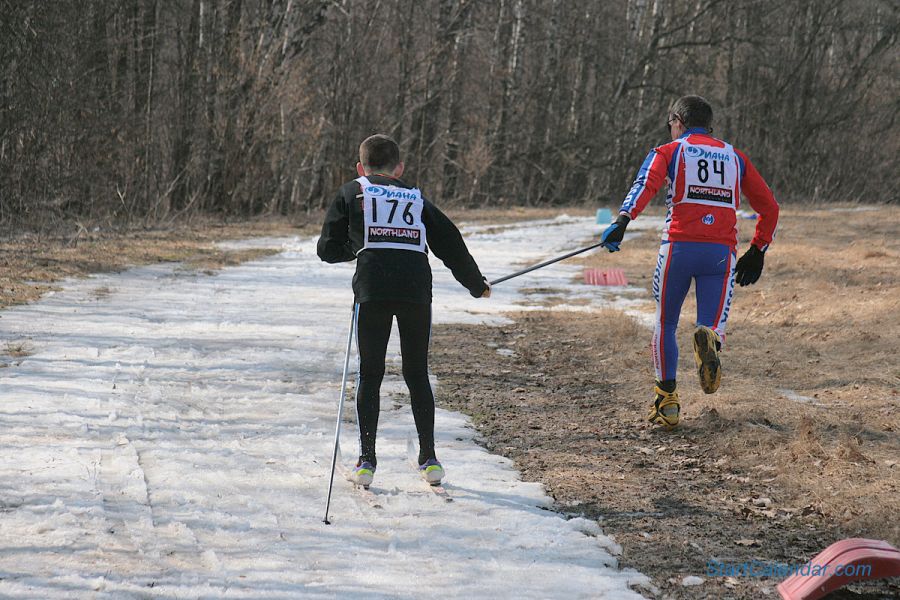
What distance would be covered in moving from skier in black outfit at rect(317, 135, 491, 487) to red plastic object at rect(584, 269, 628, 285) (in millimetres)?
9193

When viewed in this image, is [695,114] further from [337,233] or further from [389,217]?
[337,233]

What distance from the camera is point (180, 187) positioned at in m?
21.6

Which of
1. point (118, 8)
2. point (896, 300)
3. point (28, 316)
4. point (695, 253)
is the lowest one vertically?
point (28, 316)

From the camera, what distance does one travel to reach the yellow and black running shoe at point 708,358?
609cm

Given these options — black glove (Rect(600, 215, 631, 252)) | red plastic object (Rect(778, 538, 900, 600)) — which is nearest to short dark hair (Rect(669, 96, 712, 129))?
black glove (Rect(600, 215, 631, 252))

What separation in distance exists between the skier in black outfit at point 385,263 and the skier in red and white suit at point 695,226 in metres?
1.52

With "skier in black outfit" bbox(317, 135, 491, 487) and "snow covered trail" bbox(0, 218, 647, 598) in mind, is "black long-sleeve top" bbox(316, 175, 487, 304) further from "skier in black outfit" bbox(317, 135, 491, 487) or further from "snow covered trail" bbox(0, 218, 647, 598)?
"snow covered trail" bbox(0, 218, 647, 598)

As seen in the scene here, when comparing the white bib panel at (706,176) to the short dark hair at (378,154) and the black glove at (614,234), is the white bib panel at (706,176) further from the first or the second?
the short dark hair at (378,154)

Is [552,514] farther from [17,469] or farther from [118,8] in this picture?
[118,8]

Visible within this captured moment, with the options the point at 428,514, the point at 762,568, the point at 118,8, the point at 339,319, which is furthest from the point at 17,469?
the point at 118,8

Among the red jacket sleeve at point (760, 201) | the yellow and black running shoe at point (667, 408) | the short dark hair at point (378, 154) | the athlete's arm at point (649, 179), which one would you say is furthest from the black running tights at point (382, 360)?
the red jacket sleeve at point (760, 201)

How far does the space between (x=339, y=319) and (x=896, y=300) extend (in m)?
5.89

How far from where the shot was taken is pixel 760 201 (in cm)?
652

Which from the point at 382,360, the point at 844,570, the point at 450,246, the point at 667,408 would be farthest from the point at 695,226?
the point at 844,570
